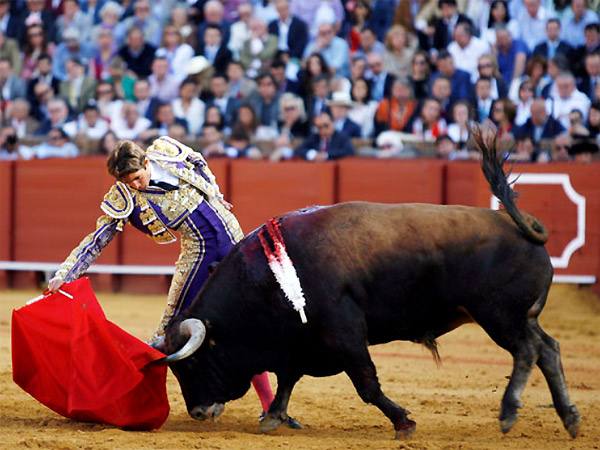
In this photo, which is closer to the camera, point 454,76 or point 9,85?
point 454,76

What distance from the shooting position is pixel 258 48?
976cm

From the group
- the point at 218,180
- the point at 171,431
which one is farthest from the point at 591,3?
the point at 171,431

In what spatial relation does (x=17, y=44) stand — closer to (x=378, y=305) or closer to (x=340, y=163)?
(x=340, y=163)

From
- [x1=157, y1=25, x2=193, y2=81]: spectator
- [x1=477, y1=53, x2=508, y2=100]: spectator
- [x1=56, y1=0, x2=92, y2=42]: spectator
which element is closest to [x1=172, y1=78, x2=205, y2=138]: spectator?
[x1=157, y1=25, x2=193, y2=81]: spectator

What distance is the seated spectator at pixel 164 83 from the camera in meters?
9.88

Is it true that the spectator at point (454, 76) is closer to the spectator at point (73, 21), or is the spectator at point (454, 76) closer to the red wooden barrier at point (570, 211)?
the red wooden barrier at point (570, 211)

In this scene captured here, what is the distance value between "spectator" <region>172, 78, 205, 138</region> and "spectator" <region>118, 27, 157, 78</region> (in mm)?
896

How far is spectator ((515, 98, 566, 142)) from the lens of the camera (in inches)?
317

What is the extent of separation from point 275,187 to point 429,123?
1.56 metres

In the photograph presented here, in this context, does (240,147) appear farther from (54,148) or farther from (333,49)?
(54,148)

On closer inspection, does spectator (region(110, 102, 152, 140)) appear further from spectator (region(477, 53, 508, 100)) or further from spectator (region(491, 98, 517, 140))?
spectator (region(491, 98, 517, 140))

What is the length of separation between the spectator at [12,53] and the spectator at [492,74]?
5.16m

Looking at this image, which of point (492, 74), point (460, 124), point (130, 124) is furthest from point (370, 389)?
point (130, 124)

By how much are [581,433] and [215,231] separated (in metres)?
1.74
